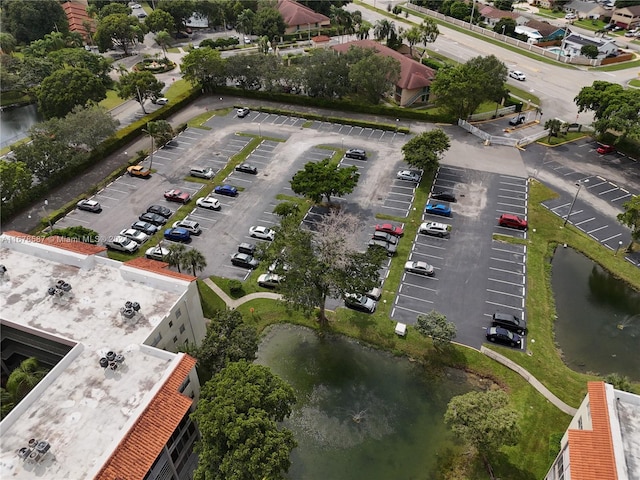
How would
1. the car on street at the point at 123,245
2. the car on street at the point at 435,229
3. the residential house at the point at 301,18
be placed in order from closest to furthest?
the car on street at the point at 123,245
the car on street at the point at 435,229
the residential house at the point at 301,18

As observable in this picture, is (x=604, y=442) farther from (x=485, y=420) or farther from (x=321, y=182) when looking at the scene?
(x=321, y=182)

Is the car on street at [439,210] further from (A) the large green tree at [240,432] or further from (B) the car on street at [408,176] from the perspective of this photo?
(A) the large green tree at [240,432]

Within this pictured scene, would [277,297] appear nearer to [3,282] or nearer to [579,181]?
[3,282]

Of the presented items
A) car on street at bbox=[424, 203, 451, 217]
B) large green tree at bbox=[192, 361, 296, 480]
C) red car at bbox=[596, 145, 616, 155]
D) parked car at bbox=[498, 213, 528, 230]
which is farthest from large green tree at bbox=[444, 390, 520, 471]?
red car at bbox=[596, 145, 616, 155]

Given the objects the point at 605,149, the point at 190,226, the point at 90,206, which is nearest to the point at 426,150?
the point at 605,149

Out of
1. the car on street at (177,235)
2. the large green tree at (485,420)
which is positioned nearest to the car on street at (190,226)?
the car on street at (177,235)

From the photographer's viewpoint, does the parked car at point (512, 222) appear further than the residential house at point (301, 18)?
No
